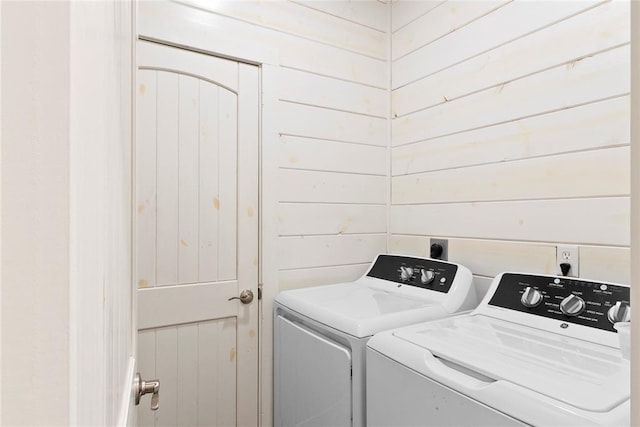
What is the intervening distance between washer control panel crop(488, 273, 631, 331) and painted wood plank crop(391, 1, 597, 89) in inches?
37.9

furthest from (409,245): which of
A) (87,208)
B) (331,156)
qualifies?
(87,208)

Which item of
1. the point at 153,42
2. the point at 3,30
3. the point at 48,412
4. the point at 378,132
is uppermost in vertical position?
the point at 153,42

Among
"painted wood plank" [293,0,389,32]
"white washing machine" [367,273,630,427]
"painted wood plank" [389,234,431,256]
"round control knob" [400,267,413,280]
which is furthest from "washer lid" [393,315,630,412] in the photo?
"painted wood plank" [293,0,389,32]

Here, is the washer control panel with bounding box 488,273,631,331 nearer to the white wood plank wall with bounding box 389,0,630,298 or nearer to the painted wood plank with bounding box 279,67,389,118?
the white wood plank wall with bounding box 389,0,630,298

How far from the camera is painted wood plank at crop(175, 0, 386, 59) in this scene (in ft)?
5.85

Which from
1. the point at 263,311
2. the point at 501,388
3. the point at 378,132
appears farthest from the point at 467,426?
the point at 378,132

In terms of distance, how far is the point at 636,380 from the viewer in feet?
0.99

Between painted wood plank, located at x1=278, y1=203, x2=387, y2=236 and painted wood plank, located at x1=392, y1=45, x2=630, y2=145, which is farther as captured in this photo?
painted wood plank, located at x1=278, y1=203, x2=387, y2=236

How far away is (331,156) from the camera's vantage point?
6.63 feet

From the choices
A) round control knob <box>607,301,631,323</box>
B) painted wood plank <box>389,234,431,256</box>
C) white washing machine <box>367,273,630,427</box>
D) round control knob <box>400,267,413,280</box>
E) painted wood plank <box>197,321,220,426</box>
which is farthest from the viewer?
painted wood plank <box>389,234,431,256</box>

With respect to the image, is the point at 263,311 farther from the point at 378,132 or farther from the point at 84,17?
the point at 84,17

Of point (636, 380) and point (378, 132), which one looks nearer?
point (636, 380)

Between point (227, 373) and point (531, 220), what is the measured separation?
56.9 inches

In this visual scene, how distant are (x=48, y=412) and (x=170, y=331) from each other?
1.62m
